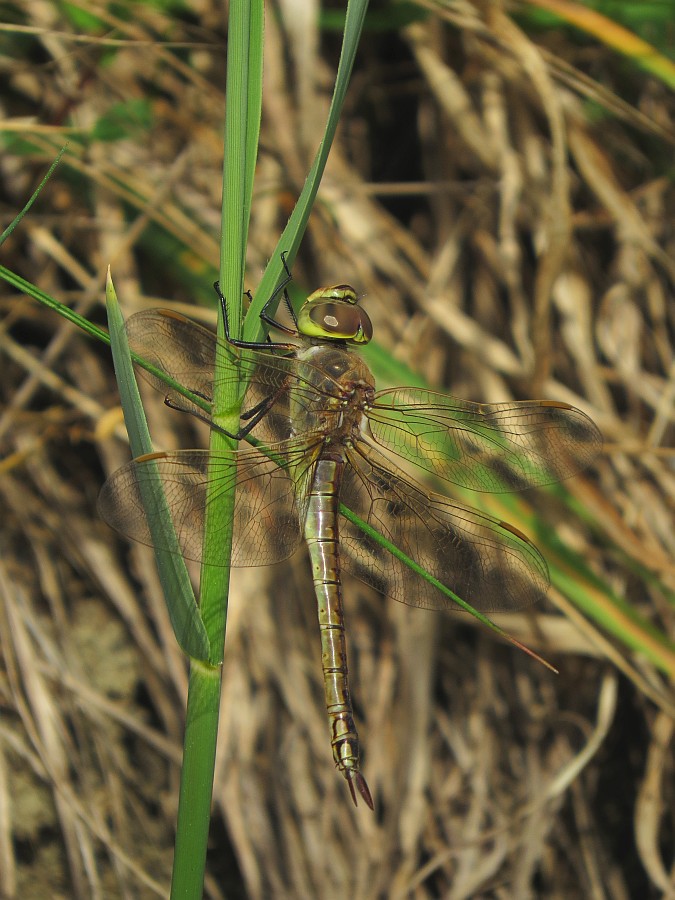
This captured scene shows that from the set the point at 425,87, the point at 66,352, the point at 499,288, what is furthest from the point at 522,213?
the point at 66,352

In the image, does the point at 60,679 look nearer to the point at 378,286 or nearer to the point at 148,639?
the point at 148,639

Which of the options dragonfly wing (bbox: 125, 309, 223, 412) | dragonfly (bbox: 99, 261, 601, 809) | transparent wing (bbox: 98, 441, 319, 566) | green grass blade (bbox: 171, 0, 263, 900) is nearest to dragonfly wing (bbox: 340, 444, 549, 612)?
dragonfly (bbox: 99, 261, 601, 809)

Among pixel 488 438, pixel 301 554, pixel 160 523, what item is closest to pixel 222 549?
pixel 160 523

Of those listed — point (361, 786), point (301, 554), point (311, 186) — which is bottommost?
point (361, 786)

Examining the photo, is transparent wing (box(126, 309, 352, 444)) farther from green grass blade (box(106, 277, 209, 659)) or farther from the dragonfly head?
green grass blade (box(106, 277, 209, 659))

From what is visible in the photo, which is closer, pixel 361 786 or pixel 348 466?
pixel 361 786

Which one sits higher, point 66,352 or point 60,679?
point 66,352

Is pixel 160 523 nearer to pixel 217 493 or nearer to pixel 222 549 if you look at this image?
pixel 222 549

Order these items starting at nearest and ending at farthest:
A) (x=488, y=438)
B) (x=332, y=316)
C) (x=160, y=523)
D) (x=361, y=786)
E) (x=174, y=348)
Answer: (x=160, y=523) → (x=361, y=786) → (x=174, y=348) → (x=332, y=316) → (x=488, y=438)
